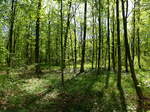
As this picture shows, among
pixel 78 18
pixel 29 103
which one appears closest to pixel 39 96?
pixel 29 103

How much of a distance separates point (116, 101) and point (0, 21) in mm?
9823

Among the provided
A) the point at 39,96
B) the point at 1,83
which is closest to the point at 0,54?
the point at 1,83

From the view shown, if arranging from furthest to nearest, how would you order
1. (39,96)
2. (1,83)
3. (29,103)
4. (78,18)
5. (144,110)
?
(78,18) → (39,96) → (29,103) → (144,110) → (1,83)

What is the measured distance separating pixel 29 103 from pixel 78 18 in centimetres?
2601

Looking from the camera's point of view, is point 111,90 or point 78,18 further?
point 78,18

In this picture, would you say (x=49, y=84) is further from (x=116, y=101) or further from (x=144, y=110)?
(x=144, y=110)

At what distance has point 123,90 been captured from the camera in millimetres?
15094

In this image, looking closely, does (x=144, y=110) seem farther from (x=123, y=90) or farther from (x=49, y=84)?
(x=49, y=84)

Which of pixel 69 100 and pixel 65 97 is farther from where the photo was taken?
pixel 65 97

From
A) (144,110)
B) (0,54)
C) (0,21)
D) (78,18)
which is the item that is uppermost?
(78,18)

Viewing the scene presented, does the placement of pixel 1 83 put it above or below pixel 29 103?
above

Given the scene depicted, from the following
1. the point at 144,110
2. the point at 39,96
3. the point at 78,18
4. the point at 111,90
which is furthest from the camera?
the point at 78,18

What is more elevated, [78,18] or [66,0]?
[78,18]

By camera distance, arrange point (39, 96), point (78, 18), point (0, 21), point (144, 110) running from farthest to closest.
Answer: point (78, 18), point (39, 96), point (144, 110), point (0, 21)
